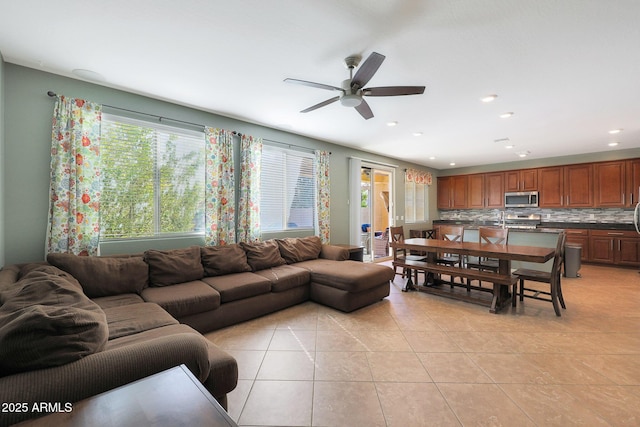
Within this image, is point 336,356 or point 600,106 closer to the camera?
point 336,356

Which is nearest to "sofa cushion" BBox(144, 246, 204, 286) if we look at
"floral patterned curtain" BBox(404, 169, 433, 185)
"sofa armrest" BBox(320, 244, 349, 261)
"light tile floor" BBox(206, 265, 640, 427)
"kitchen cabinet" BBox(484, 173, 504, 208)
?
"light tile floor" BBox(206, 265, 640, 427)

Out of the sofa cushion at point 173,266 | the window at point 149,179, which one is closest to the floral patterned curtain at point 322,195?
the window at point 149,179

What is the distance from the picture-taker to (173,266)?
9.93 feet

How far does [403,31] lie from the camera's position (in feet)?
6.77

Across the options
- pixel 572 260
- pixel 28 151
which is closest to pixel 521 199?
pixel 572 260

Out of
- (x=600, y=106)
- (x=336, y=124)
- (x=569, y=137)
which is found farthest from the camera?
(x=569, y=137)

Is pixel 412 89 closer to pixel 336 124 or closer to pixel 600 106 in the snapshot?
pixel 336 124

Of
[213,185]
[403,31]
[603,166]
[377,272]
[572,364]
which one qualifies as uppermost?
[403,31]

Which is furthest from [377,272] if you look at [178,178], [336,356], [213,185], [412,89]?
[178,178]

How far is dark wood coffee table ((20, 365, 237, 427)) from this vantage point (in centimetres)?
75

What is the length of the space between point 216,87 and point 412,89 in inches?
83.9

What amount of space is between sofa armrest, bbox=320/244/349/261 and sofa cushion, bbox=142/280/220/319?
2.09 metres

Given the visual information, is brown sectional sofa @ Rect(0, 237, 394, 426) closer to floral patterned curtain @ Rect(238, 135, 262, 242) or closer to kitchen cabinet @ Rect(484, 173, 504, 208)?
floral patterned curtain @ Rect(238, 135, 262, 242)

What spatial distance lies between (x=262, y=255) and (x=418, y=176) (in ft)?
18.5
